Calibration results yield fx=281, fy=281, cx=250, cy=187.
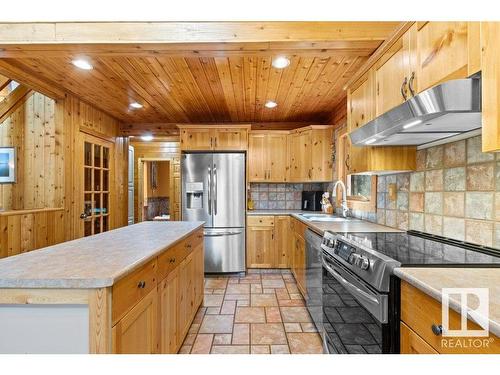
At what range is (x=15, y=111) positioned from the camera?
3.82 metres

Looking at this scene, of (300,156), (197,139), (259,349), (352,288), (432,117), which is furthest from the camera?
(300,156)

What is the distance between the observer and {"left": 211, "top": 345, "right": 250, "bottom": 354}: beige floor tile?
7.12ft

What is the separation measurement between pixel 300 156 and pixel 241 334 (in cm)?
283

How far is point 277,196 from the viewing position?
4.86 meters

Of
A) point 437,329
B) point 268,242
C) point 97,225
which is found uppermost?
point 437,329

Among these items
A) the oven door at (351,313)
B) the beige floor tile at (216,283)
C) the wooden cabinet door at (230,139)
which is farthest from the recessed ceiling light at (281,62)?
the beige floor tile at (216,283)

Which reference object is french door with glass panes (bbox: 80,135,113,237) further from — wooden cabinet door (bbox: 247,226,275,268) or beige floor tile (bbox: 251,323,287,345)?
beige floor tile (bbox: 251,323,287,345)

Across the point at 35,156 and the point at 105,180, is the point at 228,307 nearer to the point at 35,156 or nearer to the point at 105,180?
the point at 105,180

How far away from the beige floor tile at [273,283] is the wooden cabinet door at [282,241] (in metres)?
0.30

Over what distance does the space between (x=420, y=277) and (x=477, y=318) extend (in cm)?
31

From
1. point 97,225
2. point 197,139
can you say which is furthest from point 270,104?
point 97,225

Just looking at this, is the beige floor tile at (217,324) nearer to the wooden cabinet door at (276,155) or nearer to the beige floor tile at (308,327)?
the beige floor tile at (308,327)
